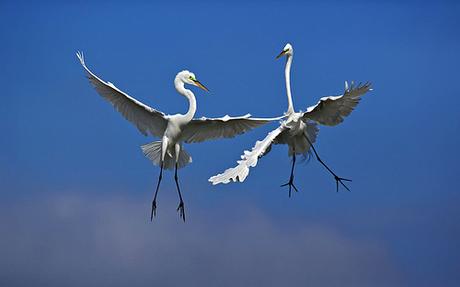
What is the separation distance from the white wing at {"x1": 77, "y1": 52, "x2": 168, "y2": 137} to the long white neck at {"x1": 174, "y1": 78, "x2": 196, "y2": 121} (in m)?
0.52

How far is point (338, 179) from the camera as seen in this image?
1188 inches

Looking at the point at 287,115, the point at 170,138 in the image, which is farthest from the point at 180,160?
the point at 287,115

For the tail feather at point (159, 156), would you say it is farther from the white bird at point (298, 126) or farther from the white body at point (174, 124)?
the white bird at point (298, 126)

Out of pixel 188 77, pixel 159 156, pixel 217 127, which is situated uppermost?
pixel 188 77

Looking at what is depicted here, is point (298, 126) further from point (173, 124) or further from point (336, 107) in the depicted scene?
point (173, 124)

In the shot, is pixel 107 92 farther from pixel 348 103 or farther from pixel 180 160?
pixel 348 103

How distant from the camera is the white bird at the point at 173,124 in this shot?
28.7 meters

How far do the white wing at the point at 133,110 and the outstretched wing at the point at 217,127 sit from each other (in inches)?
23.1

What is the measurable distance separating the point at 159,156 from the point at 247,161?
2370mm

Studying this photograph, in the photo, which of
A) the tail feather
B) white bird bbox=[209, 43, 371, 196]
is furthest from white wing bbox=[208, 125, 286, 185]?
the tail feather

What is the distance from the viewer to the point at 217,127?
2914cm

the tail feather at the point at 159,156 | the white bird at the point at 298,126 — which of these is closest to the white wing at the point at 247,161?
the white bird at the point at 298,126

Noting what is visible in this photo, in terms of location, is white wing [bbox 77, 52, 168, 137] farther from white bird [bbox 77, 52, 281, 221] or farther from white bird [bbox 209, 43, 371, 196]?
white bird [bbox 209, 43, 371, 196]

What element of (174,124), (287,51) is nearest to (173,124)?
(174,124)
